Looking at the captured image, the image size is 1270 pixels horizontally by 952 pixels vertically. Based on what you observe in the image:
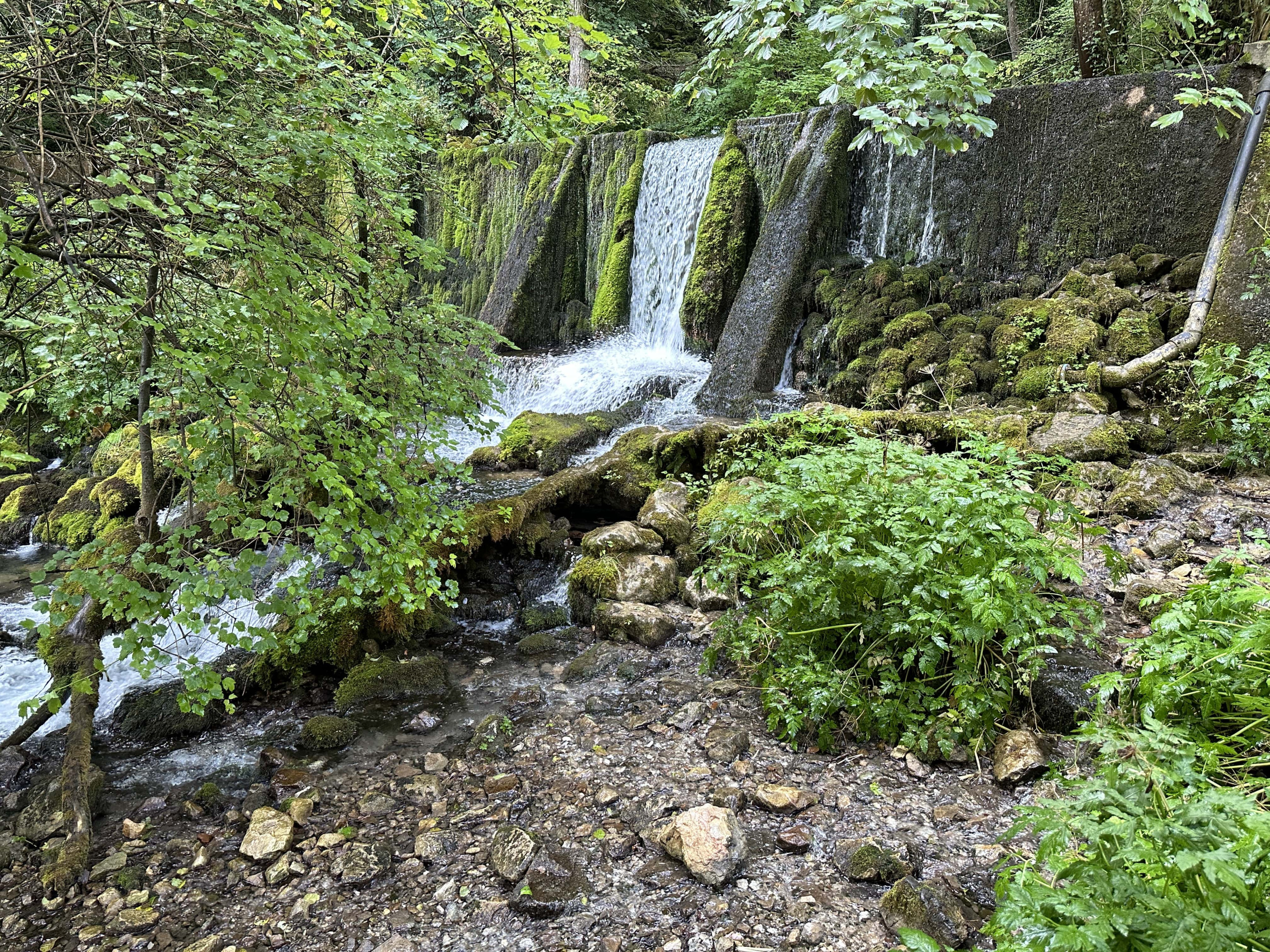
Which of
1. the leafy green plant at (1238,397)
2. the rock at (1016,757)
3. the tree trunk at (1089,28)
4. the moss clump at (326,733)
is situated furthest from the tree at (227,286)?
the tree trunk at (1089,28)

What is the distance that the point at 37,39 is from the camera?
8.01 ft

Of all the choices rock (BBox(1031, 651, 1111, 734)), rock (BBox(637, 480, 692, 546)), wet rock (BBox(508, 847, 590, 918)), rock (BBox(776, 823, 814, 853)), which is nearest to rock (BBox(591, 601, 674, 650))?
rock (BBox(637, 480, 692, 546))

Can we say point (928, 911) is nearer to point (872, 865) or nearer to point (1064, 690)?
point (872, 865)

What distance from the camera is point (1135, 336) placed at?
6.59 m

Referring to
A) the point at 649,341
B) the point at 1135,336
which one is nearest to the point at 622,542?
the point at 1135,336

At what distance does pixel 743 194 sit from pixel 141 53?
9.40 metres

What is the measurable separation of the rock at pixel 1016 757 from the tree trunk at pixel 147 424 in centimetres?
386

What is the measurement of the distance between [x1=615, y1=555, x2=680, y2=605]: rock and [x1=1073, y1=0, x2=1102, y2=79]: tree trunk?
9.34 meters

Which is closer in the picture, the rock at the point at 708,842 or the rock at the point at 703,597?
the rock at the point at 708,842

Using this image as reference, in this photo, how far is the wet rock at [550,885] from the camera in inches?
104

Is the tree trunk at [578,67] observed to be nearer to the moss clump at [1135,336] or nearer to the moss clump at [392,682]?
the moss clump at [1135,336]

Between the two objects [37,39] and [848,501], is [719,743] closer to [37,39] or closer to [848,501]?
[848,501]

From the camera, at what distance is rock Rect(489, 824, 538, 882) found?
283 centimetres

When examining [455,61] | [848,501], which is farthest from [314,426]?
[848,501]
